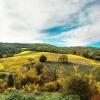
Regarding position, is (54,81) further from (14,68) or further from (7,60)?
(7,60)

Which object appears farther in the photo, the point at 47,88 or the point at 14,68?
the point at 14,68

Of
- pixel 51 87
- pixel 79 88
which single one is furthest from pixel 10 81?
pixel 79 88

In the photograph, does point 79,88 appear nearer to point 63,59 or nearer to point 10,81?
point 10,81

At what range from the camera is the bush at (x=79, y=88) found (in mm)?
73438

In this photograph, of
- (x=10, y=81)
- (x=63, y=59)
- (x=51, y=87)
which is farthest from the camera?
(x=63, y=59)

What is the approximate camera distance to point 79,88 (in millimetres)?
74062

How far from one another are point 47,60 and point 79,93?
305 feet

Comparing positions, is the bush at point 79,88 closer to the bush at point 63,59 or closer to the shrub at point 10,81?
the shrub at point 10,81

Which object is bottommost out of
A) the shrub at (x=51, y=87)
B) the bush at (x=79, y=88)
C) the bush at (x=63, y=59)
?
the shrub at (x=51, y=87)

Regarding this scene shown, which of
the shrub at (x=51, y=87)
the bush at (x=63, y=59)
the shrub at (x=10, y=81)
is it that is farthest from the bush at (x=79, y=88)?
the bush at (x=63, y=59)

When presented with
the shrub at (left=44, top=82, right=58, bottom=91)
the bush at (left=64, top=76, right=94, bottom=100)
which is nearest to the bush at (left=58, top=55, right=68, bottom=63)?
the shrub at (left=44, top=82, right=58, bottom=91)

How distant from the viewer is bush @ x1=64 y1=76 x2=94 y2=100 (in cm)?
7344

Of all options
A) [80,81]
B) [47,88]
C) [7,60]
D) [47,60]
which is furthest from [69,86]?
[7,60]

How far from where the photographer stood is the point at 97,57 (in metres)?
189
